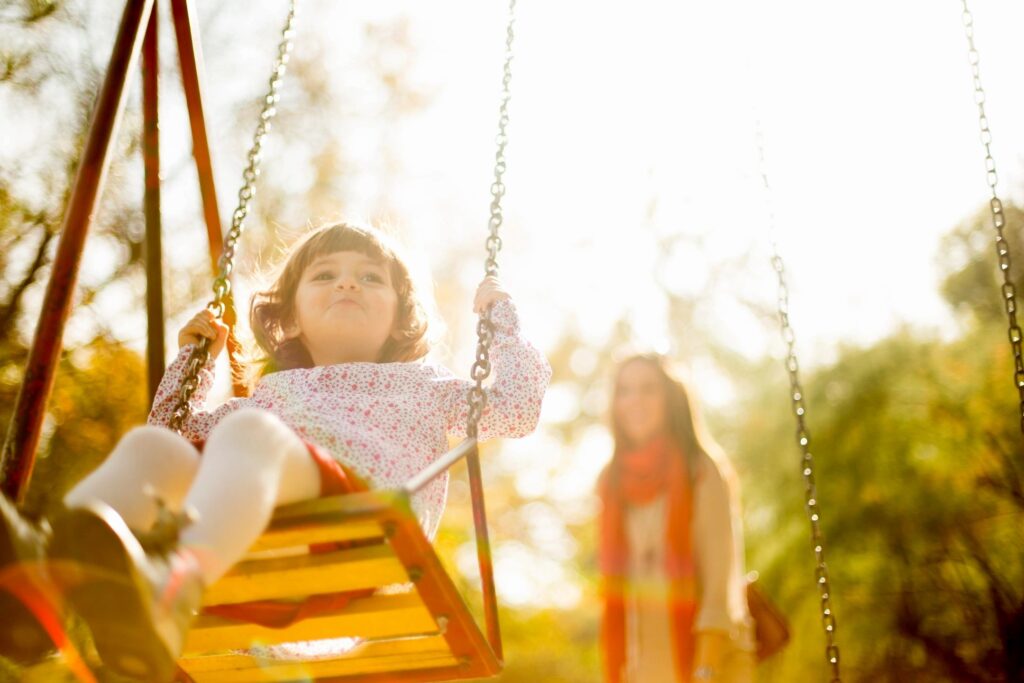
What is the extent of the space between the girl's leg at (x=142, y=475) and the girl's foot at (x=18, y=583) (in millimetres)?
129

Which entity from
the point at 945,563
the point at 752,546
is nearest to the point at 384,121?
the point at 752,546

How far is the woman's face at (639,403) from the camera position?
10.2 ft

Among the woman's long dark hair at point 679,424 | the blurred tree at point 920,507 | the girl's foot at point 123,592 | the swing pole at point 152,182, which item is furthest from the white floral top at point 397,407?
the blurred tree at point 920,507

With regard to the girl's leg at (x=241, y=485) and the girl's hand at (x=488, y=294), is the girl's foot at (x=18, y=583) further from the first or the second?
the girl's hand at (x=488, y=294)

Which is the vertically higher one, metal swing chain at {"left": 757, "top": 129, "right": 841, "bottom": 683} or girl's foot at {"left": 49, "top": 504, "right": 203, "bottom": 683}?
metal swing chain at {"left": 757, "top": 129, "right": 841, "bottom": 683}

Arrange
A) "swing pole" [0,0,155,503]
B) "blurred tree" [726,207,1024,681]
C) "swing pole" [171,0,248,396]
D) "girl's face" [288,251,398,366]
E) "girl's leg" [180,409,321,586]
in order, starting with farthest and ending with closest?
"blurred tree" [726,207,1024,681] < "swing pole" [171,0,248,396] < "girl's face" [288,251,398,366] < "swing pole" [0,0,155,503] < "girl's leg" [180,409,321,586]

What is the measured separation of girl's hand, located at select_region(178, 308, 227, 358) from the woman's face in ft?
4.26

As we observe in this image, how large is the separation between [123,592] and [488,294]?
3.32 ft

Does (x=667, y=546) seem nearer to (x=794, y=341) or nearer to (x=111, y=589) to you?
(x=794, y=341)

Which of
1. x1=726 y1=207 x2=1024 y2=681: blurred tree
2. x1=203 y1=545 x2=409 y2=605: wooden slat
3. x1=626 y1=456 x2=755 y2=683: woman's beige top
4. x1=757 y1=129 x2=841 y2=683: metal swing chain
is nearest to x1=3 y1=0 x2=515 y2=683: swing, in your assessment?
x1=203 y1=545 x2=409 y2=605: wooden slat

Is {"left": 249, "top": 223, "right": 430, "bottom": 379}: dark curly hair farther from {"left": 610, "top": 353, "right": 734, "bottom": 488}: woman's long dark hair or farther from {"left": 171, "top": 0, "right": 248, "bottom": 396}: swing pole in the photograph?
{"left": 610, "top": 353, "right": 734, "bottom": 488}: woman's long dark hair

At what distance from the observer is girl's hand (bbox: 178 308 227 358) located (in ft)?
6.94

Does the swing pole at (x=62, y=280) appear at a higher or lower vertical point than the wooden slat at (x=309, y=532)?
higher

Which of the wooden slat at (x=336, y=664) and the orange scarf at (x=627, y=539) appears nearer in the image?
the wooden slat at (x=336, y=664)
